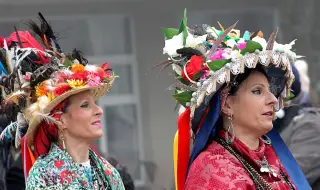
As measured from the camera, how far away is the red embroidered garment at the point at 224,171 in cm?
395

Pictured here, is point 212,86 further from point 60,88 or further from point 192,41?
point 60,88

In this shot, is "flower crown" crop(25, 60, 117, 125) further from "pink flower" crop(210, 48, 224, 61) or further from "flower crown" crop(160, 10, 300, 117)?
"pink flower" crop(210, 48, 224, 61)

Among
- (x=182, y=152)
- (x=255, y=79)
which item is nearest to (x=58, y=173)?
(x=182, y=152)

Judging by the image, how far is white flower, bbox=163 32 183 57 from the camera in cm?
426

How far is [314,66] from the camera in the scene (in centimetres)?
866

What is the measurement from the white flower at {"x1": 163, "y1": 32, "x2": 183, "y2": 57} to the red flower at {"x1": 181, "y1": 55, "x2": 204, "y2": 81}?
0.12 m

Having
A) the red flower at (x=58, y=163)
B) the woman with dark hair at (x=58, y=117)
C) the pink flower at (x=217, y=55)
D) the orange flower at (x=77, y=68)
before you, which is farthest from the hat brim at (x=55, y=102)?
the pink flower at (x=217, y=55)

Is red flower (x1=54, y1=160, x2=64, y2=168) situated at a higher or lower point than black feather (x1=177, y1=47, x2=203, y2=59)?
lower

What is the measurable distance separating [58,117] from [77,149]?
0.19 metres

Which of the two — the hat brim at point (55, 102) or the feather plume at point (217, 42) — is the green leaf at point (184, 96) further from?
the hat brim at point (55, 102)

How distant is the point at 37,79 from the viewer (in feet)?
13.9

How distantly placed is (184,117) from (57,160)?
67 centimetres

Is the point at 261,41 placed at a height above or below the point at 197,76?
above

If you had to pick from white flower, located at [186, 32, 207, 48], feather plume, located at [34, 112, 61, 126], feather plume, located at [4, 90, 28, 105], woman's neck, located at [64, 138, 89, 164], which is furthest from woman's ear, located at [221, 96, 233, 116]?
feather plume, located at [4, 90, 28, 105]
